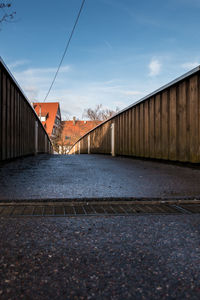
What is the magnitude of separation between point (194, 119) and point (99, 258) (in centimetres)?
474

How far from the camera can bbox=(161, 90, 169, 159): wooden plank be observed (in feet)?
21.4

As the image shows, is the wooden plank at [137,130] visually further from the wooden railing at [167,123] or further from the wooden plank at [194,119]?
the wooden plank at [194,119]

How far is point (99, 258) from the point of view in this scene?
124 centimetres

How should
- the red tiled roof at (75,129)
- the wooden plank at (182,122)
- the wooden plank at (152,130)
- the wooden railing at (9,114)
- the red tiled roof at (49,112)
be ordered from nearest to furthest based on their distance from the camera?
the wooden plank at (182,122), the wooden railing at (9,114), the wooden plank at (152,130), the red tiled roof at (49,112), the red tiled roof at (75,129)

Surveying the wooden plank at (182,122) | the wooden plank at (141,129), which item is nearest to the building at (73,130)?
the wooden plank at (141,129)

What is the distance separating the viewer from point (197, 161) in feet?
17.1

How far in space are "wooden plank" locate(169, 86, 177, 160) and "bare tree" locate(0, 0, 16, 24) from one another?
4.28 m

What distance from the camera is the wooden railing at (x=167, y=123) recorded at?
5316mm

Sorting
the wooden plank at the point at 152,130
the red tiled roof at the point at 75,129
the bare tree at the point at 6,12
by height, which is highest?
the red tiled roof at the point at 75,129

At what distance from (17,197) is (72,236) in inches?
47.9

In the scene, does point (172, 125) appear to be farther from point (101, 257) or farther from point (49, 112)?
point (49, 112)

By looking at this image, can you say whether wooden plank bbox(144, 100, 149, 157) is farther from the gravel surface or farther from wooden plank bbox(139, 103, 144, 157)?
the gravel surface

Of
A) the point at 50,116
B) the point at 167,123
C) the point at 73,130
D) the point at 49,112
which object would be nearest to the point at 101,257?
the point at 167,123

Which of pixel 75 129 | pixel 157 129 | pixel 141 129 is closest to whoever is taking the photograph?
pixel 157 129
